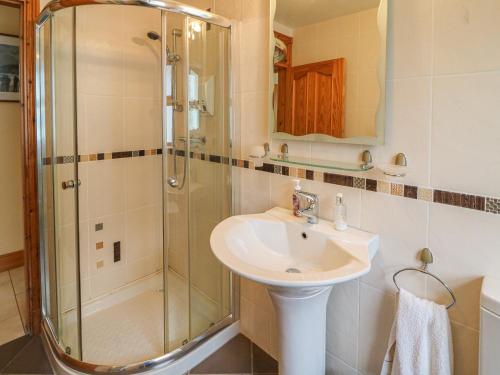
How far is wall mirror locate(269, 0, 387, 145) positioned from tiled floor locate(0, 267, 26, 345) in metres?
2.01

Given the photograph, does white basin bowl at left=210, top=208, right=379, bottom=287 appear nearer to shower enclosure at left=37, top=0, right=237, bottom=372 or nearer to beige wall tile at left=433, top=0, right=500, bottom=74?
shower enclosure at left=37, top=0, right=237, bottom=372

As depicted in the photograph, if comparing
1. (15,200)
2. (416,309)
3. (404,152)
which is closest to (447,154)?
(404,152)

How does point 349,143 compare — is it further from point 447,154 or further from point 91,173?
point 91,173

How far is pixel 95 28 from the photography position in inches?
76.6

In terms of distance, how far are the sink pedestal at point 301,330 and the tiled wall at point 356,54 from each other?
67cm

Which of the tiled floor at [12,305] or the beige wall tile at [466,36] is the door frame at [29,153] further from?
the beige wall tile at [466,36]

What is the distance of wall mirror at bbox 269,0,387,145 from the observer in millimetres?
1142

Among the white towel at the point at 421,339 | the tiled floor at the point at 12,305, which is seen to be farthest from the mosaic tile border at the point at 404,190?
the tiled floor at the point at 12,305

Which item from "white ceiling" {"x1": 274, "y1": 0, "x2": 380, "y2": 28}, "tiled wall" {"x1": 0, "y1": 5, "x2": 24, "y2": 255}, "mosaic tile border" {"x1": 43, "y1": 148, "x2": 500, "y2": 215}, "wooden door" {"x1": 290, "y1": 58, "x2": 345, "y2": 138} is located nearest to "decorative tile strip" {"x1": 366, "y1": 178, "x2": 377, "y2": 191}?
"mosaic tile border" {"x1": 43, "y1": 148, "x2": 500, "y2": 215}

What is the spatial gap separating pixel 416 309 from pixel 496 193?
445 millimetres

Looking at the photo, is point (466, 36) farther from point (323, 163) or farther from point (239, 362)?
point (239, 362)

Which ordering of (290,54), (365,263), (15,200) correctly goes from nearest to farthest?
(365,263) → (290,54) → (15,200)

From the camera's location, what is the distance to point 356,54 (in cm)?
119

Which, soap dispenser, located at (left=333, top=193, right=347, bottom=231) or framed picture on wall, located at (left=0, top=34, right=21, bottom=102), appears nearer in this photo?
soap dispenser, located at (left=333, top=193, right=347, bottom=231)
